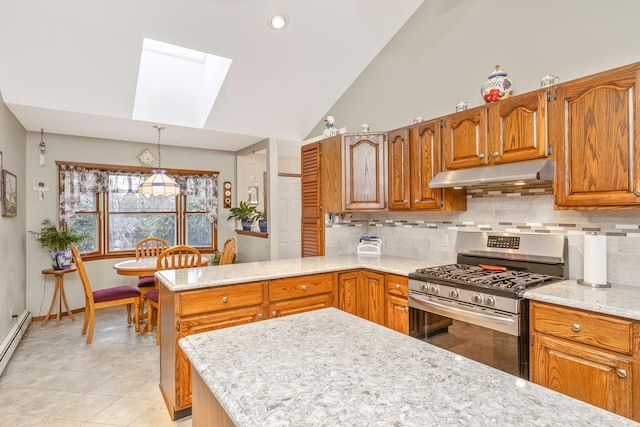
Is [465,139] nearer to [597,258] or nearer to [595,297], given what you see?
[597,258]

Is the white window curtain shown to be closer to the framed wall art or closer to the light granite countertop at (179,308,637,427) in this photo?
the framed wall art

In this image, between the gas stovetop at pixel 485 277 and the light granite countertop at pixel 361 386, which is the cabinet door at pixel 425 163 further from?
the light granite countertop at pixel 361 386

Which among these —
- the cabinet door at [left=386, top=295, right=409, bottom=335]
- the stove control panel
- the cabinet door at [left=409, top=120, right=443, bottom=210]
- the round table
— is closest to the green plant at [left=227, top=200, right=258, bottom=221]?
the round table

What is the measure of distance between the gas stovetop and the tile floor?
1931mm

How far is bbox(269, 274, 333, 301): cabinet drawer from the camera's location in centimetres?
258

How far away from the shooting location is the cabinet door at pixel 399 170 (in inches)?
121

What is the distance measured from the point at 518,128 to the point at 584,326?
127 centimetres

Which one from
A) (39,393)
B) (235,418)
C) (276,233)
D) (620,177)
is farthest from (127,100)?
(620,177)

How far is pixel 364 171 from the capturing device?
132 inches

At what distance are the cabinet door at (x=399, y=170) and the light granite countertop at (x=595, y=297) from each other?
1315 millimetres

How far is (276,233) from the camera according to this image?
492 cm

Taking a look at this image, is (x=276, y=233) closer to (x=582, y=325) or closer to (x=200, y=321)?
(x=200, y=321)

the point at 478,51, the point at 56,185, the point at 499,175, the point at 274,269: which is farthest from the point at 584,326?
the point at 56,185

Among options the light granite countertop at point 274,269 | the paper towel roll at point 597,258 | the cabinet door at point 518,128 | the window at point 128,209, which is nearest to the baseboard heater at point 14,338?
the window at point 128,209
